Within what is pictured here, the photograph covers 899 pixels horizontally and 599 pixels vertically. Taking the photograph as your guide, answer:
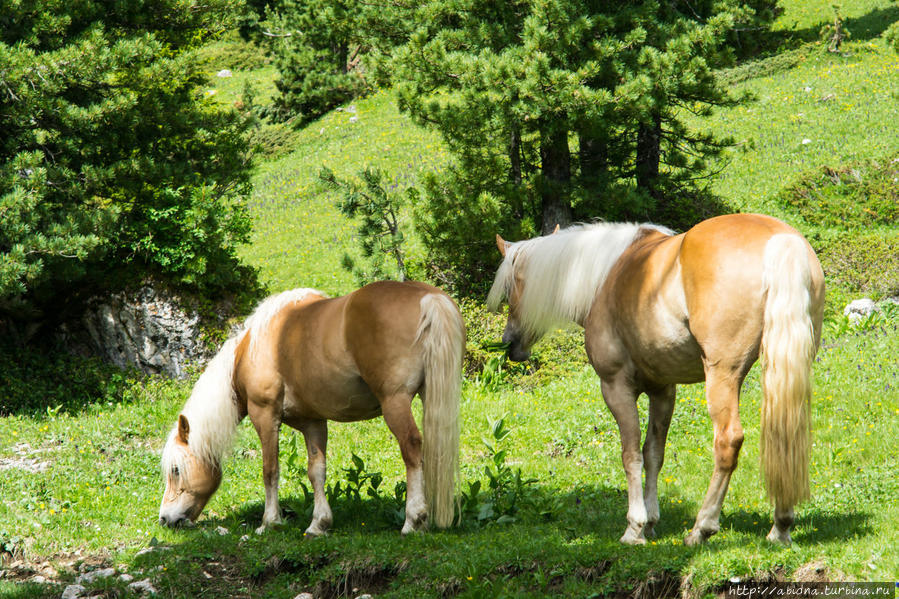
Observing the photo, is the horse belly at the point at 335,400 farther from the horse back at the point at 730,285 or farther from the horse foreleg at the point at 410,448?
the horse back at the point at 730,285

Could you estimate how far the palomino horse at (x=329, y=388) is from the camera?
6.15 m

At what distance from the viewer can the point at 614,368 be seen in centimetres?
583

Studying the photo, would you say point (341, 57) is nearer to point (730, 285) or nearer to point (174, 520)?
point (174, 520)

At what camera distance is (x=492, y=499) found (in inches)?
283

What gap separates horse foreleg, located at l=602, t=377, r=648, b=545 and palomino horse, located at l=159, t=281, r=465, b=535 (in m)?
1.29

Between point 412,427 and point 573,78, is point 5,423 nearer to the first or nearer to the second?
point 412,427

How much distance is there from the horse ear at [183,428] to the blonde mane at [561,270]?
3.02 metres

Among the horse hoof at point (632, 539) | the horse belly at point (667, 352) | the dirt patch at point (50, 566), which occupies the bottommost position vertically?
the dirt patch at point (50, 566)

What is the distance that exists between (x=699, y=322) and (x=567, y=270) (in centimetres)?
142

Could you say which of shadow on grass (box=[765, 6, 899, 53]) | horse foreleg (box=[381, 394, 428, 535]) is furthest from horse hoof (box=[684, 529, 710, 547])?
shadow on grass (box=[765, 6, 899, 53])

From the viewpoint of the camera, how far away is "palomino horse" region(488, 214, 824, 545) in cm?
479

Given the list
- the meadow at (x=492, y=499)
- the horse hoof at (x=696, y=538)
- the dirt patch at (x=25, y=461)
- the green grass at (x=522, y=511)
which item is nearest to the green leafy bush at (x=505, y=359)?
the meadow at (x=492, y=499)

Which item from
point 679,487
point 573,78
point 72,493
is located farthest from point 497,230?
point 72,493

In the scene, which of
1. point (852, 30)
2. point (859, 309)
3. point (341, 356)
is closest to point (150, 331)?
point (341, 356)
